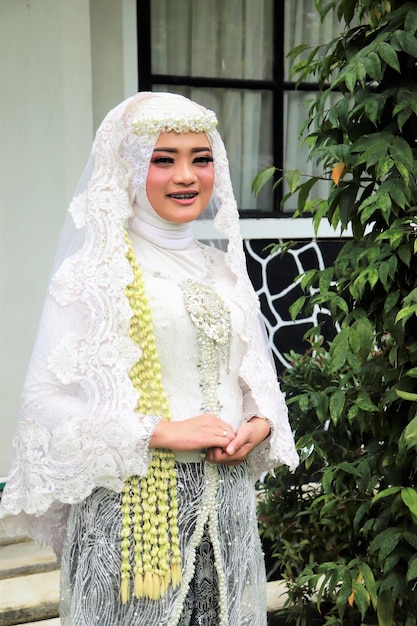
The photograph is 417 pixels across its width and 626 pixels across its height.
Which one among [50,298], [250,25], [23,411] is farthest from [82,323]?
[250,25]

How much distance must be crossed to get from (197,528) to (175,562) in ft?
0.32

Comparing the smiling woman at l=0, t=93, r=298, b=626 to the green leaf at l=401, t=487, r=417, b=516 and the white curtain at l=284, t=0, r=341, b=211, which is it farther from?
the white curtain at l=284, t=0, r=341, b=211

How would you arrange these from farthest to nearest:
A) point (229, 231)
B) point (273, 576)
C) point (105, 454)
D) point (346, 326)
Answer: point (273, 576) → point (346, 326) → point (229, 231) → point (105, 454)

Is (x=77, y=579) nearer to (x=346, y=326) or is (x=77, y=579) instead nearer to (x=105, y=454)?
(x=105, y=454)

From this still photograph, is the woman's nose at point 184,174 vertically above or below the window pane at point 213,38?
below

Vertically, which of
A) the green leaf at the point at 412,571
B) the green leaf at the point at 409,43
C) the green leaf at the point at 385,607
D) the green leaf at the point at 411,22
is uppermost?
the green leaf at the point at 411,22

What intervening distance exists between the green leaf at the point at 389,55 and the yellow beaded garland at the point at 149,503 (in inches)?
37.0

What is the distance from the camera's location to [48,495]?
2383 mm

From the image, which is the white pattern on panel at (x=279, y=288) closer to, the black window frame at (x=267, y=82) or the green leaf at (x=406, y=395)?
the black window frame at (x=267, y=82)

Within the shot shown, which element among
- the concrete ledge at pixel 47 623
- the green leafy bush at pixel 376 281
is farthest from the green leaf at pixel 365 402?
the concrete ledge at pixel 47 623

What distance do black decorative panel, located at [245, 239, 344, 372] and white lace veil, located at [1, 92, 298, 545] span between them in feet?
8.55

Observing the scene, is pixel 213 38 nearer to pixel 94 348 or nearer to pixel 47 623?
pixel 47 623

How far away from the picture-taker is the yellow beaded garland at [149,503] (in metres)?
2.37

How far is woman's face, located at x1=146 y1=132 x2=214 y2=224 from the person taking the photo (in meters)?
2.44
